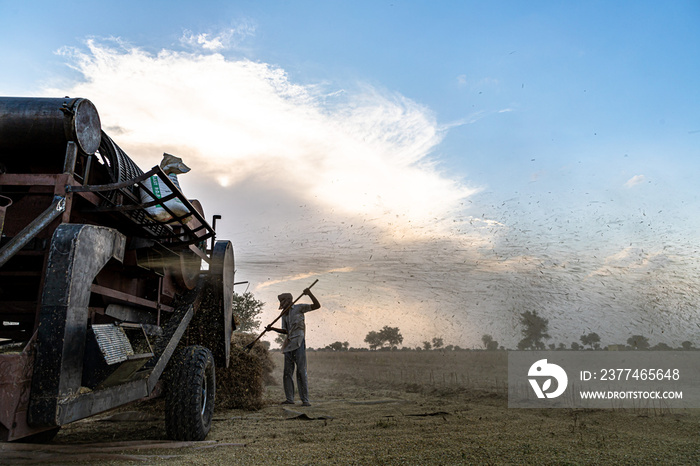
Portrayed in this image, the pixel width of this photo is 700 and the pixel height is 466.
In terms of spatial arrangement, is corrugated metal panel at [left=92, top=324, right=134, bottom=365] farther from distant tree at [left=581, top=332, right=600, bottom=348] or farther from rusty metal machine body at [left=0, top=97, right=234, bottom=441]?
distant tree at [left=581, top=332, right=600, bottom=348]

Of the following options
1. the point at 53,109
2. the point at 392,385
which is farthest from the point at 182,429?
the point at 392,385

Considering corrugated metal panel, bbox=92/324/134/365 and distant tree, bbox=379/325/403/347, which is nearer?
corrugated metal panel, bbox=92/324/134/365

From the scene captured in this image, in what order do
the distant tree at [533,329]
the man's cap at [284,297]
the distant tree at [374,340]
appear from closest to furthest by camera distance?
1. the man's cap at [284,297]
2. the distant tree at [533,329]
3. the distant tree at [374,340]

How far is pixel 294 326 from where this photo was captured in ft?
32.7

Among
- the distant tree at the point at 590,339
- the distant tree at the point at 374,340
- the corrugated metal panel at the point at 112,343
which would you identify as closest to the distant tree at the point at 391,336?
the distant tree at the point at 374,340

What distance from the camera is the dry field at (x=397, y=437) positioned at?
4.42m

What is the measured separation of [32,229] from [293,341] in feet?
22.2

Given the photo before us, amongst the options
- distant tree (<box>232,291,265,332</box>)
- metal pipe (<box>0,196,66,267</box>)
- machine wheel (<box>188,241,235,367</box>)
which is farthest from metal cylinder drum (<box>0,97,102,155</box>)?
distant tree (<box>232,291,265,332</box>)

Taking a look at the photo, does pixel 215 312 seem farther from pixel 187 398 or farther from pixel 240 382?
pixel 240 382

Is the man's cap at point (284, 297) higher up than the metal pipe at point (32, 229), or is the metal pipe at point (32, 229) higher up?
the metal pipe at point (32, 229)

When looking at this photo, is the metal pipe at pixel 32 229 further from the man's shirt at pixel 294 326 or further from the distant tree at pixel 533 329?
the distant tree at pixel 533 329

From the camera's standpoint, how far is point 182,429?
5141mm

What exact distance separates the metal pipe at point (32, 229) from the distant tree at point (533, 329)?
5535cm

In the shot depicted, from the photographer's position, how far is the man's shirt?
384 inches
